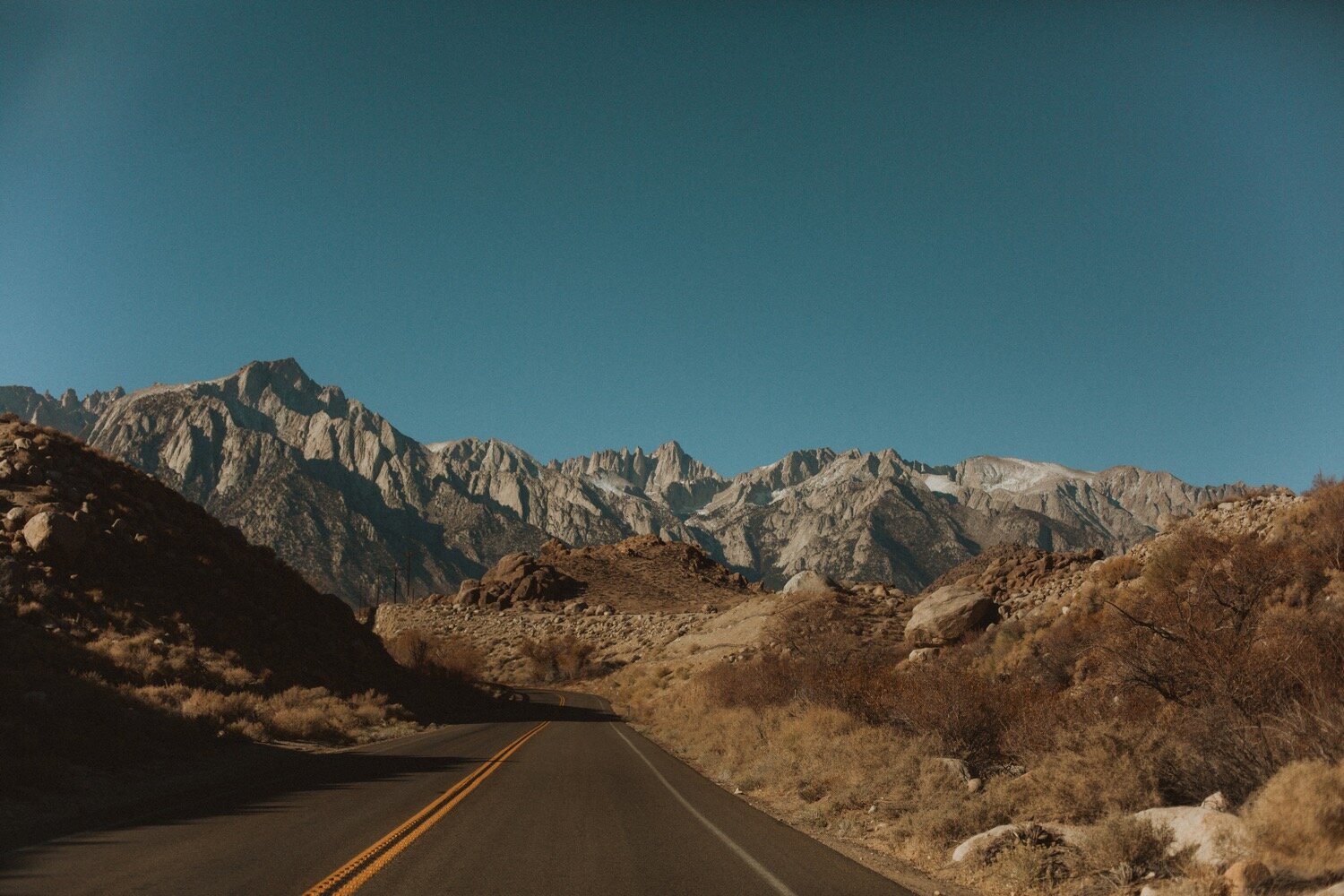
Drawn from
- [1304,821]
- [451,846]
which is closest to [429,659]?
[451,846]

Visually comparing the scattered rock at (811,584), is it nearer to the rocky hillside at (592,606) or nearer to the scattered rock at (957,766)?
the rocky hillside at (592,606)

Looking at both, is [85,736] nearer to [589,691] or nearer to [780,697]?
[780,697]

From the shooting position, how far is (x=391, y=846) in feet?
30.8

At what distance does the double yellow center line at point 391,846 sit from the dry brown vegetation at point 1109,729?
19.0 ft

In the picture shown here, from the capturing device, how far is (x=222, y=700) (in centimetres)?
2261

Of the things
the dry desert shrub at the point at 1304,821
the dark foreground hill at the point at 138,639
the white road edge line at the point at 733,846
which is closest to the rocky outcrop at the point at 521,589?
the dark foreground hill at the point at 138,639

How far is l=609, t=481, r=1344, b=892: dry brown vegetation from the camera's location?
27.6ft

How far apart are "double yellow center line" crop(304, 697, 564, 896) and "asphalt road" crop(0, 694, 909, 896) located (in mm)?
21

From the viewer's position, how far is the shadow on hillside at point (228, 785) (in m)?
10.1

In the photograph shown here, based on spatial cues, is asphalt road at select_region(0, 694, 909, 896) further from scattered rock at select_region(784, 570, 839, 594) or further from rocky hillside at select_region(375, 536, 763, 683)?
rocky hillside at select_region(375, 536, 763, 683)

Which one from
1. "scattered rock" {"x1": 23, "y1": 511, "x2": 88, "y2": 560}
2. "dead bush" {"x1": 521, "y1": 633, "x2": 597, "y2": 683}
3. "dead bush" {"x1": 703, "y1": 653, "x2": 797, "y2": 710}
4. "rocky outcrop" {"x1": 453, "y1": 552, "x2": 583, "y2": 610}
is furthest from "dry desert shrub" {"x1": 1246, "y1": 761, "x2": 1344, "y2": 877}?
"rocky outcrop" {"x1": 453, "y1": 552, "x2": 583, "y2": 610}

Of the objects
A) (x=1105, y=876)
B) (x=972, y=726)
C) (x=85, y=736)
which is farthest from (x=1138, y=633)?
(x=85, y=736)

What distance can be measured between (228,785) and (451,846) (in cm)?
754

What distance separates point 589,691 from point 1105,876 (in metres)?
56.4
